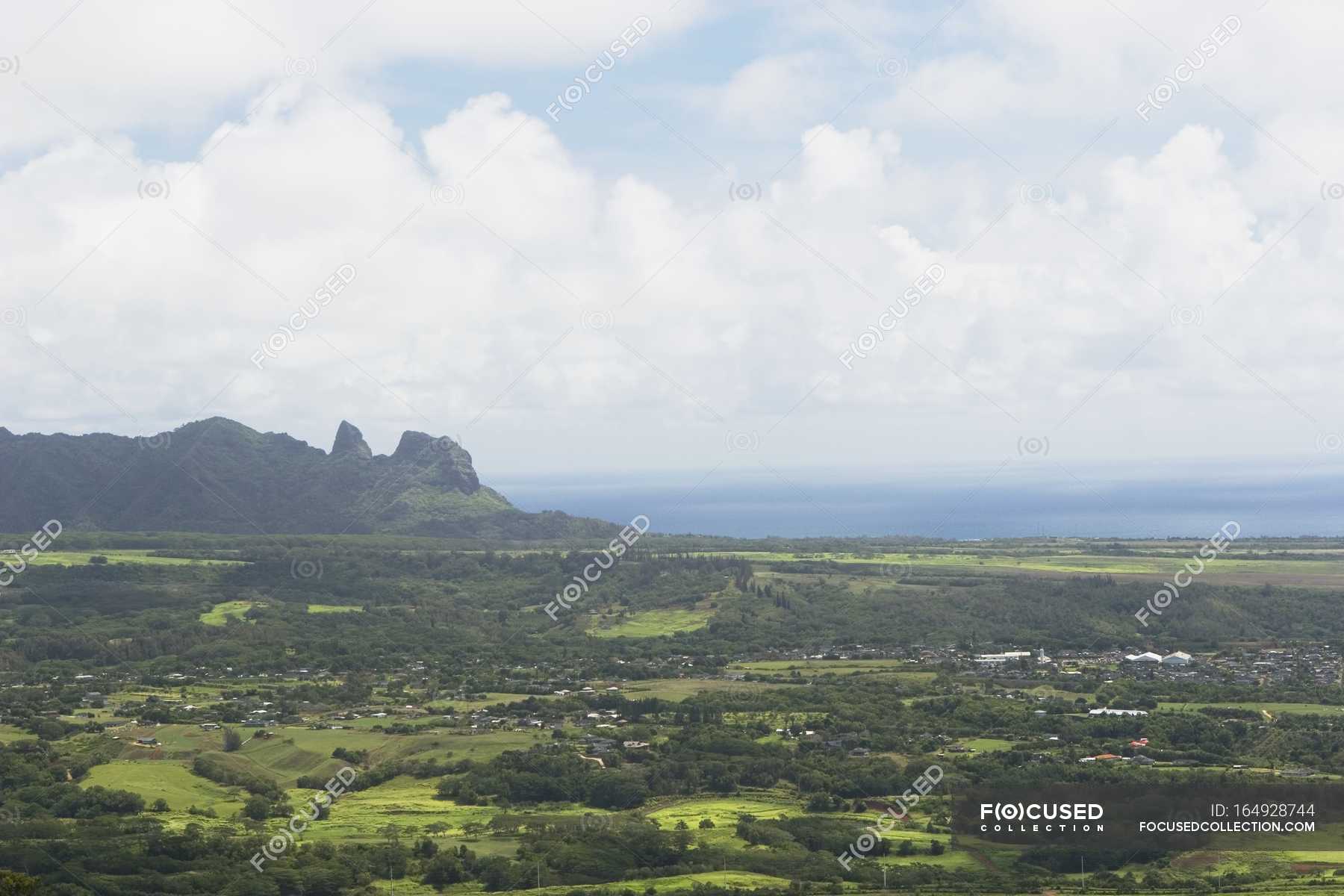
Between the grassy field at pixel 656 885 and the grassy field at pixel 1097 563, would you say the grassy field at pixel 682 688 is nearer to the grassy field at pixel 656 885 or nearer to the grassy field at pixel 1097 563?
the grassy field at pixel 656 885

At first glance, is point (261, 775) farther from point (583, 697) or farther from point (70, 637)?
point (70, 637)

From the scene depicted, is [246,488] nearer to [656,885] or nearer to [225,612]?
[225,612]

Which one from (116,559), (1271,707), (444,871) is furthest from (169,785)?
(116,559)

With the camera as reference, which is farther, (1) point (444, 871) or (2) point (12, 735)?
(2) point (12, 735)

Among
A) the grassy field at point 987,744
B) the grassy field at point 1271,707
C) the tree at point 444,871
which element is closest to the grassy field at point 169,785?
the tree at point 444,871

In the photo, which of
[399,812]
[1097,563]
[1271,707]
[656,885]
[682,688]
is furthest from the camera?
[1097,563]

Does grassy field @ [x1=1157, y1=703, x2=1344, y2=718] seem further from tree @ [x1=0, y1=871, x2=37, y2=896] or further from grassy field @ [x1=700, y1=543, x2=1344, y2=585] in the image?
tree @ [x1=0, y1=871, x2=37, y2=896]
